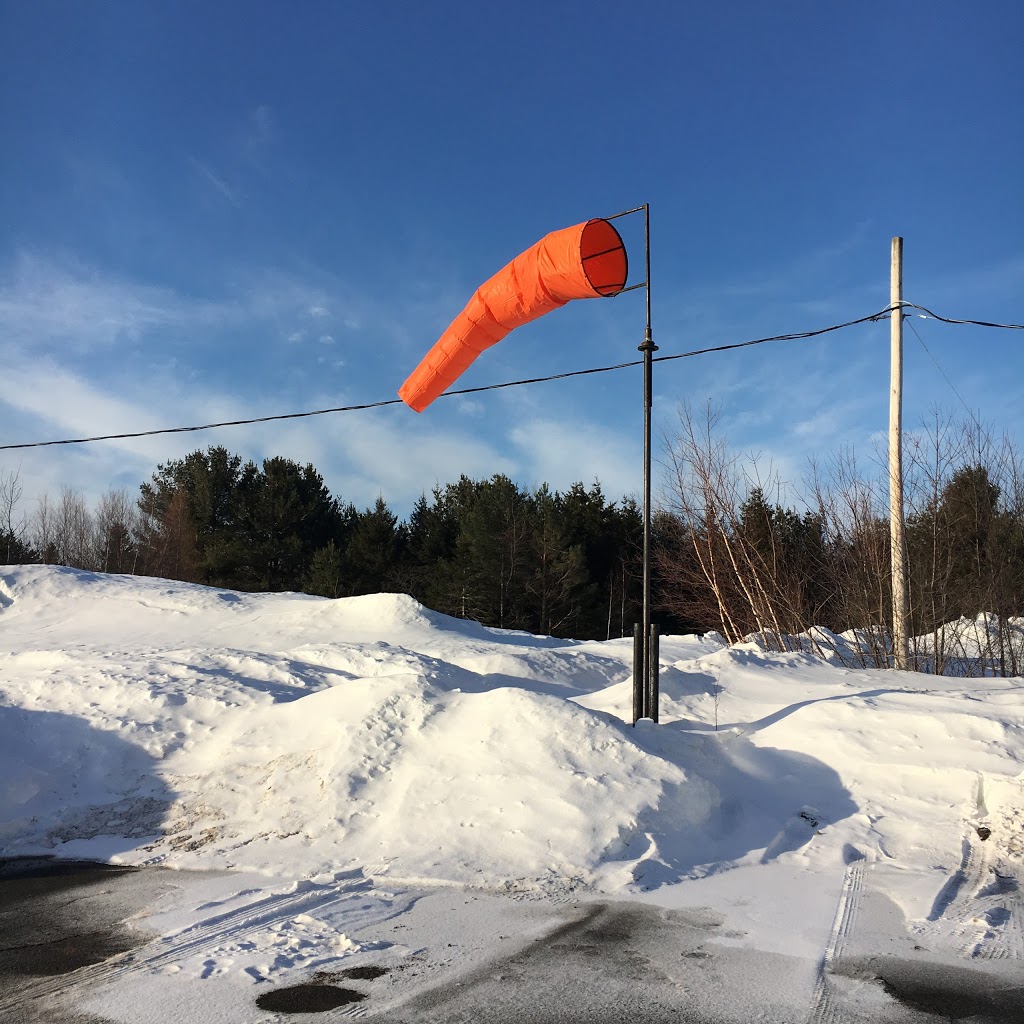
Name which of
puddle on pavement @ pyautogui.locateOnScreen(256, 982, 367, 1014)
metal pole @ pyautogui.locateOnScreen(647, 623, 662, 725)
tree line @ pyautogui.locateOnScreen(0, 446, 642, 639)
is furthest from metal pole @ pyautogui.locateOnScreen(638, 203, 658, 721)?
tree line @ pyautogui.locateOnScreen(0, 446, 642, 639)

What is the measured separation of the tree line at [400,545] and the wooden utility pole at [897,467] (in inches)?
722

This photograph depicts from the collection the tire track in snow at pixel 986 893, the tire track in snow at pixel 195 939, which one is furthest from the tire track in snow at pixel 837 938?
the tire track in snow at pixel 195 939

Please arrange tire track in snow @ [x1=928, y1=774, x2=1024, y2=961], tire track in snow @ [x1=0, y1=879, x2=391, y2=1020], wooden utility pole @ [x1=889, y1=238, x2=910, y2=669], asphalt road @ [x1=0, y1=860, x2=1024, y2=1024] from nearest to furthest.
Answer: asphalt road @ [x1=0, y1=860, x2=1024, y2=1024]
tire track in snow @ [x1=0, y1=879, x2=391, y2=1020]
tire track in snow @ [x1=928, y1=774, x2=1024, y2=961]
wooden utility pole @ [x1=889, y1=238, x2=910, y2=669]

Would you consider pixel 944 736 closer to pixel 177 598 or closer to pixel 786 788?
pixel 786 788

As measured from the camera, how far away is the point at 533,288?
8211 mm

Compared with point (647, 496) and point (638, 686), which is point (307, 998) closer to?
point (638, 686)

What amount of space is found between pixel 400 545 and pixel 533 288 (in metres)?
28.3

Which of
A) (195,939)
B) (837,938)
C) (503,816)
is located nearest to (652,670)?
(503,816)

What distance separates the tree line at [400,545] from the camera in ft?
102

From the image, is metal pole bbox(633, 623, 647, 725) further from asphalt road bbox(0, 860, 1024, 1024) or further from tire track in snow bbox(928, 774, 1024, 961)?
asphalt road bbox(0, 860, 1024, 1024)

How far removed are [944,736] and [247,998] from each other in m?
5.80

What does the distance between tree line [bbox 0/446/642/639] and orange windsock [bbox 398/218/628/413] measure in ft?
70.8

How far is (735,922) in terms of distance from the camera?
4.61 meters

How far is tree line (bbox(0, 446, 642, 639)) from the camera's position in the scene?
31078 millimetres
